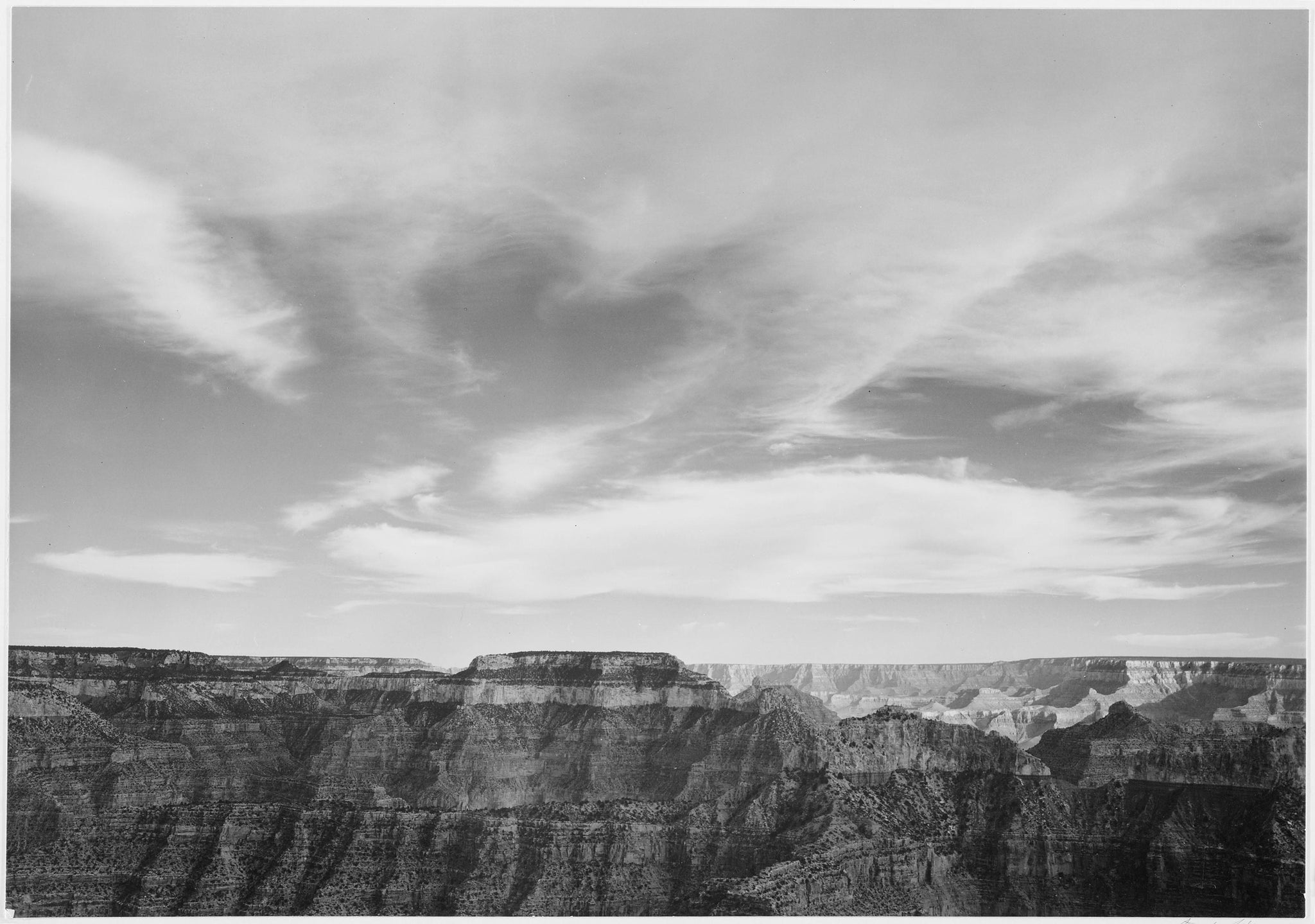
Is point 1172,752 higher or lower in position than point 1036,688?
lower

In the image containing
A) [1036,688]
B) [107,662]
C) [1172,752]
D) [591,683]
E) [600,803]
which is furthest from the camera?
[1036,688]

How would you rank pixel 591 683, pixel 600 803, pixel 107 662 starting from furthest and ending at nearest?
pixel 591 683 → pixel 107 662 → pixel 600 803

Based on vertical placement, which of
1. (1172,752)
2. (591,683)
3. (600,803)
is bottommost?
(600,803)

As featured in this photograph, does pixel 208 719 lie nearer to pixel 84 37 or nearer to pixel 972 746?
pixel 84 37

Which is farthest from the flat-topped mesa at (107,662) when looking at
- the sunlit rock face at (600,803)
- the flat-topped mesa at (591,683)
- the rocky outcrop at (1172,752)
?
the rocky outcrop at (1172,752)

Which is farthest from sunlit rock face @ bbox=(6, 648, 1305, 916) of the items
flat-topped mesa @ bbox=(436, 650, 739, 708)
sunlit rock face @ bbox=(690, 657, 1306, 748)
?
sunlit rock face @ bbox=(690, 657, 1306, 748)

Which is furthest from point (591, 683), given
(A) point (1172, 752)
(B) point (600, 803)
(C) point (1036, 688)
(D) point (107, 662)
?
(C) point (1036, 688)

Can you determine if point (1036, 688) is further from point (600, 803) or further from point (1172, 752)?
point (600, 803)
